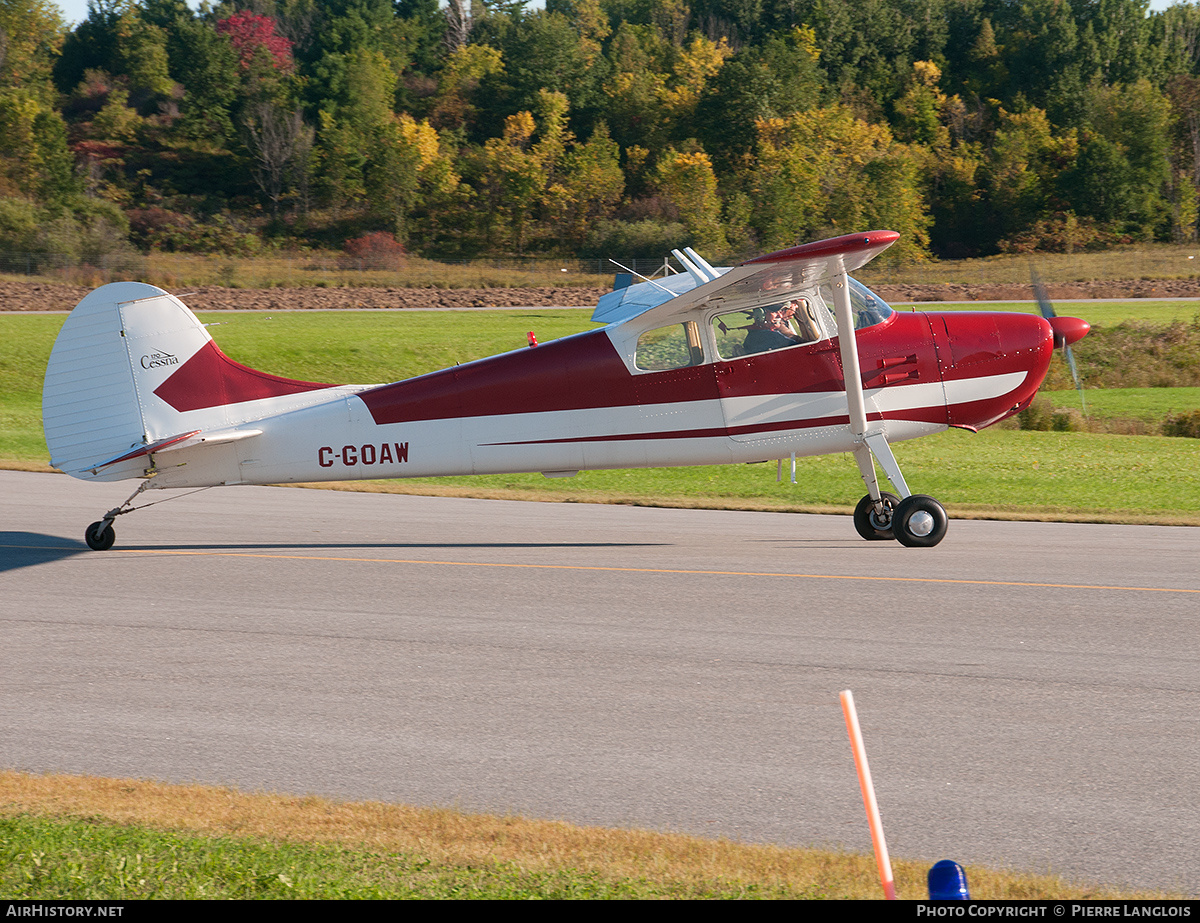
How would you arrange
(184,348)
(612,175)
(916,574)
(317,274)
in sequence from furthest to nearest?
1. (612,175)
2. (317,274)
3. (184,348)
4. (916,574)

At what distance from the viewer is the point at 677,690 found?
746 centimetres

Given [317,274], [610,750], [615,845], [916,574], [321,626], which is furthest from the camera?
[317,274]

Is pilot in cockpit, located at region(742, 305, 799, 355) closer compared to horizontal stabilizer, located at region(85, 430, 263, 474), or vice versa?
horizontal stabilizer, located at region(85, 430, 263, 474)

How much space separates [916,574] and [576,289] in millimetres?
52386

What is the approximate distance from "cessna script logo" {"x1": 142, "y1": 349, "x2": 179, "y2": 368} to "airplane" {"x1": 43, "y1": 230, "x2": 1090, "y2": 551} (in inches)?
0.6

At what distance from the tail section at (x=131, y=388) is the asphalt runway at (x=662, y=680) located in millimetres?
1254

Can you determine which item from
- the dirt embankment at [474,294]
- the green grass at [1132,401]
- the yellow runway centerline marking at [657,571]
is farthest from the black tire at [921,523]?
the dirt embankment at [474,294]

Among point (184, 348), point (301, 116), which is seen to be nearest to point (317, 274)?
point (301, 116)

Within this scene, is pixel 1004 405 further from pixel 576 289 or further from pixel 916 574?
pixel 576 289

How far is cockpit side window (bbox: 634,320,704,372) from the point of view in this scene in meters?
12.1

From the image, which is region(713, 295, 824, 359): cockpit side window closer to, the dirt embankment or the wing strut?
the wing strut

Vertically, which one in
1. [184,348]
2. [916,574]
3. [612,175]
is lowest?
[916,574]

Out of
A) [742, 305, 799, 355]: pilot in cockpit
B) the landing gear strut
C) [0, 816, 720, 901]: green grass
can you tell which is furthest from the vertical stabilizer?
[0, 816, 720, 901]: green grass

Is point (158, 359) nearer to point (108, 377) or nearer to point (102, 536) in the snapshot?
point (108, 377)
